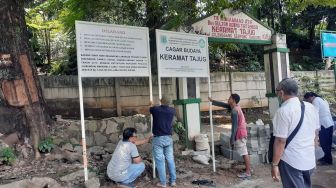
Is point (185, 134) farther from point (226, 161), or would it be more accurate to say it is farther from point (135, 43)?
point (135, 43)

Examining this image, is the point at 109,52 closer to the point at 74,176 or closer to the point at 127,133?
the point at 127,133

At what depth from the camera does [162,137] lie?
6242 mm

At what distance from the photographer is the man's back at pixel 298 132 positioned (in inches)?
145

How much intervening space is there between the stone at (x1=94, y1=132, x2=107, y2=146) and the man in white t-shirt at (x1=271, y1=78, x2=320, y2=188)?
445 centimetres

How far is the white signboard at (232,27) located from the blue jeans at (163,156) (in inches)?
134

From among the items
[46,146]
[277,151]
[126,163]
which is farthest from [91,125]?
[277,151]

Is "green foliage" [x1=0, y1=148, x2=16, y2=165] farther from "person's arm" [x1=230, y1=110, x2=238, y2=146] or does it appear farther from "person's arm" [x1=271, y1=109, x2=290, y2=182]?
"person's arm" [x1=271, y1=109, x2=290, y2=182]

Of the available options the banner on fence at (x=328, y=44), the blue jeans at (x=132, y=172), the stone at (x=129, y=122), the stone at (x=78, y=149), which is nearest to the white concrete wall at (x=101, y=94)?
the stone at (x=129, y=122)

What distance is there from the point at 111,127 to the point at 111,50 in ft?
7.04

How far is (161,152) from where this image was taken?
6262 millimetres

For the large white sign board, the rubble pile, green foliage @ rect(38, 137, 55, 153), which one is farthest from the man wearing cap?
green foliage @ rect(38, 137, 55, 153)

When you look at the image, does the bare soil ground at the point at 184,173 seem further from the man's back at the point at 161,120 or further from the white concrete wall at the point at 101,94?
the white concrete wall at the point at 101,94

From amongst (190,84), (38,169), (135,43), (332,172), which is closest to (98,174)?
(38,169)

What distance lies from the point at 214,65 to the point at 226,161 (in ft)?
28.2
